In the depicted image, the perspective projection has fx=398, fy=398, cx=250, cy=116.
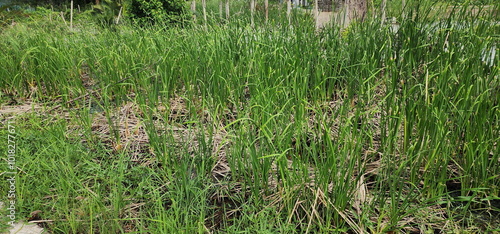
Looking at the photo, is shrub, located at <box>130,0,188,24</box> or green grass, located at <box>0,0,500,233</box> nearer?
green grass, located at <box>0,0,500,233</box>

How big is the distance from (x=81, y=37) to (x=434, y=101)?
3.37 m

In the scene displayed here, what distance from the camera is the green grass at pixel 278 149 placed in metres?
1.74

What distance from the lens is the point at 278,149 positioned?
2027 millimetres

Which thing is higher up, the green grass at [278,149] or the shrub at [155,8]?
the shrub at [155,8]

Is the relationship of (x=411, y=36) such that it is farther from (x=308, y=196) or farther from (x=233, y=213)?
(x=233, y=213)

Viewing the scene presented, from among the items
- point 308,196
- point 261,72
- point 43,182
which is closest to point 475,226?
point 308,196

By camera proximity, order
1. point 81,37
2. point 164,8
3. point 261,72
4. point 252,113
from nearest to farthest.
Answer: point 252,113 → point 261,72 → point 81,37 → point 164,8

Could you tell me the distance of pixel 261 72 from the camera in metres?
2.56

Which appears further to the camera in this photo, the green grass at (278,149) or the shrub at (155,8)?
the shrub at (155,8)

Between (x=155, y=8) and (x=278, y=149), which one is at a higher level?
(x=155, y=8)

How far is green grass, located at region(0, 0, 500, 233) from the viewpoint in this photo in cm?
174

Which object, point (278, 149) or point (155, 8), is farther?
point (155, 8)

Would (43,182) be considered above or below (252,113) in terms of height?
below

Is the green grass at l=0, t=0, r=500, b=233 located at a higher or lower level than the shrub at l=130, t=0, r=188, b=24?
lower
